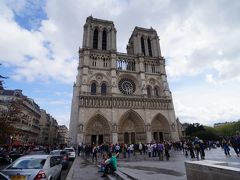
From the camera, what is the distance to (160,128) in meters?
33.9

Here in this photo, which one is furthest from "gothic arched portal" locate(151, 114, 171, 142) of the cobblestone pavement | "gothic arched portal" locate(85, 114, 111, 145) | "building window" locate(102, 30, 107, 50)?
the cobblestone pavement

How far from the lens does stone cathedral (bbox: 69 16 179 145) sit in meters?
29.8

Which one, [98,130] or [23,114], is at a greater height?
[23,114]

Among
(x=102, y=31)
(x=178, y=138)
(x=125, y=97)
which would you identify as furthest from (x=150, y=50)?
(x=178, y=138)

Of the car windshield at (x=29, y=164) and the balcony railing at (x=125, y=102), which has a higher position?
the balcony railing at (x=125, y=102)

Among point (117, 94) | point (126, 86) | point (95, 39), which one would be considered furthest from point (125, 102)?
point (95, 39)

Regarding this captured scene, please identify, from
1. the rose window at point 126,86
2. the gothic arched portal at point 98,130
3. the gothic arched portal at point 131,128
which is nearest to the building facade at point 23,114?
the gothic arched portal at point 98,130

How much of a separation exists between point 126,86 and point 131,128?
8.35m

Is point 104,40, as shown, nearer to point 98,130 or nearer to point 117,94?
point 117,94

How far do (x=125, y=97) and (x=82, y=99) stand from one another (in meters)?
7.62

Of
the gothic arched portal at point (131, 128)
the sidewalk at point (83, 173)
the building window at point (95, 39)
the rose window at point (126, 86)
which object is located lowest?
the sidewalk at point (83, 173)

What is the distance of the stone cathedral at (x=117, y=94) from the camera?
1174 inches

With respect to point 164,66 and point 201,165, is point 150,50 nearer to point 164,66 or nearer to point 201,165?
point 164,66

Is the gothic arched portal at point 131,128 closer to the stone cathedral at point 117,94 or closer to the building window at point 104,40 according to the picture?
the stone cathedral at point 117,94
